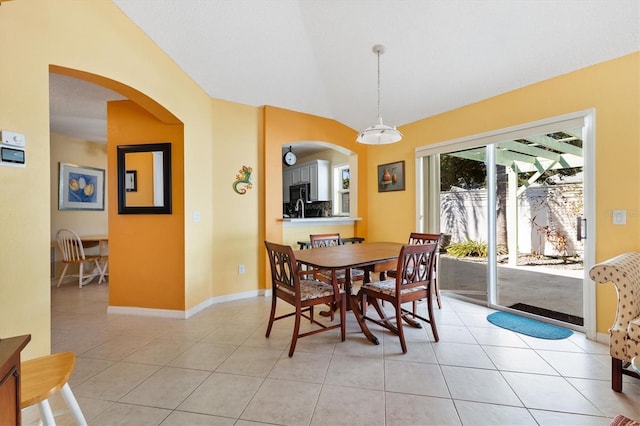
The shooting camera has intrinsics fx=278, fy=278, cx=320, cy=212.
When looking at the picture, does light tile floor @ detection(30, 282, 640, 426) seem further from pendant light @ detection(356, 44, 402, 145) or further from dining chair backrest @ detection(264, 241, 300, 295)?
pendant light @ detection(356, 44, 402, 145)

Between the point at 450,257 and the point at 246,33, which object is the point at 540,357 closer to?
the point at 450,257

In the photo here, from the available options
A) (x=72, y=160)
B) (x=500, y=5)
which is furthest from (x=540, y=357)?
(x=72, y=160)

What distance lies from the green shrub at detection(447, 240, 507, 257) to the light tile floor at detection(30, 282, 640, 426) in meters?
0.90

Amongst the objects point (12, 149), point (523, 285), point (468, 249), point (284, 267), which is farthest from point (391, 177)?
point (12, 149)

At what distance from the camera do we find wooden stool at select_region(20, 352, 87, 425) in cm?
101

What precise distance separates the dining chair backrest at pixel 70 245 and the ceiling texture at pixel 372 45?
1697 mm

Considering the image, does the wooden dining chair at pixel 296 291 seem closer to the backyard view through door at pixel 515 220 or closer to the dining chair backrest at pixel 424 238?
the dining chair backrest at pixel 424 238

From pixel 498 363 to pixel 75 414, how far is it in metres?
2.55

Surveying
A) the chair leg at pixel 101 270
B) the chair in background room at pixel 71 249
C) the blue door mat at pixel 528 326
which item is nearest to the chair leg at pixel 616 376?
the blue door mat at pixel 528 326

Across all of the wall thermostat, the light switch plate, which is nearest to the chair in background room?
the wall thermostat

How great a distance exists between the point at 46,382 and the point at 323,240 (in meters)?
2.57

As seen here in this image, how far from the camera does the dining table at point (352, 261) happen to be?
2.22 meters

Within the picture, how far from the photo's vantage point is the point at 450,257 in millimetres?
3811

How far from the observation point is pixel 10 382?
81cm
